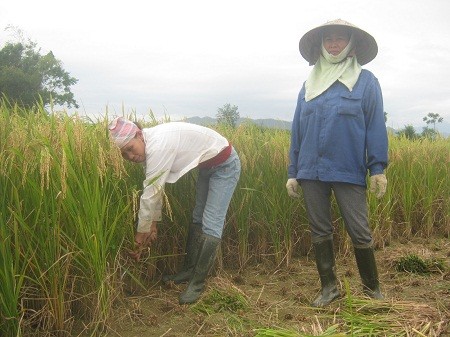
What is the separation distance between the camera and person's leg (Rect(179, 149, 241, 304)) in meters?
3.34

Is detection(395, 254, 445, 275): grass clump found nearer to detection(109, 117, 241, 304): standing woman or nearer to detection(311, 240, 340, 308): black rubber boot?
detection(311, 240, 340, 308): black rubber boot

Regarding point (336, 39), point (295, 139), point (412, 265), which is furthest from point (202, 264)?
point (412, 265)

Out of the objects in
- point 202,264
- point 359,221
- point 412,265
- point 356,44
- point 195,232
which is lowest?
point 412,265

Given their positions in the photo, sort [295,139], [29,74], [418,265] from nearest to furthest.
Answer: [295,139] < [418,265] < [29,74]

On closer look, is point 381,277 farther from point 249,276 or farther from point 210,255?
point 210,255

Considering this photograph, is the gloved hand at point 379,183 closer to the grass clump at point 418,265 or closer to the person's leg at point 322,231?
the person's leg at point 322,231

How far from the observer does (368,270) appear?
321cm

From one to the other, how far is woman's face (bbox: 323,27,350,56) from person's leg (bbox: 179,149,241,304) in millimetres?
1019

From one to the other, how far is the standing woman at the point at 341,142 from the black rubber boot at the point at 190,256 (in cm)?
86

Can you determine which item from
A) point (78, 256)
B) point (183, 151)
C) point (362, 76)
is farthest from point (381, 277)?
point (78, 256)

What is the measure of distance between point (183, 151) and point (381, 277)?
196 centimetres

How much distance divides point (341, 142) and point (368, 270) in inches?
33.9

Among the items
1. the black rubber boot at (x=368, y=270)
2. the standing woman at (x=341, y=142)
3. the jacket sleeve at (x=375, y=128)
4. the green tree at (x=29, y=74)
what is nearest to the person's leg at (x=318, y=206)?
the standing woman at (x=341, y=142)

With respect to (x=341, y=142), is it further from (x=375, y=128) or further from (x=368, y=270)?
(x=368, y=270)
